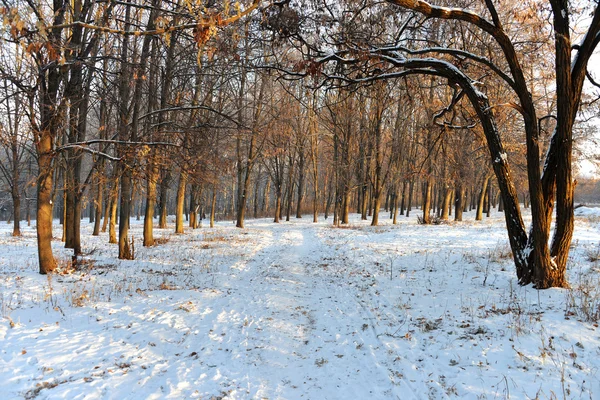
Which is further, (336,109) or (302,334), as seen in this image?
(336,109)

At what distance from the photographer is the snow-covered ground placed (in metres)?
3.80

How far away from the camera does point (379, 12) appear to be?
6930mm

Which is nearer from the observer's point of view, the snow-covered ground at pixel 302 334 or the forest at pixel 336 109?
the snow-covered ground at pixel 302 334

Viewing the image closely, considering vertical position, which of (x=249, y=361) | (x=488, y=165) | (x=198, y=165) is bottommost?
(x=249, y=361)

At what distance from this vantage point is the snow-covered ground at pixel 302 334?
380cm

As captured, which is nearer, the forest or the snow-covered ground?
the snow-covered ground

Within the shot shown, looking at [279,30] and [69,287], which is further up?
[279,30]

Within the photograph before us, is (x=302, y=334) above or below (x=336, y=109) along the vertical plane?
below

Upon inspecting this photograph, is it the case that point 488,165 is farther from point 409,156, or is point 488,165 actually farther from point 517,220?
point 517,220

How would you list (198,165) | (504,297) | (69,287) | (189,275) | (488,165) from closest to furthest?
(504,297) → (69,287) → (189,275) → (198,165) → (488,165)

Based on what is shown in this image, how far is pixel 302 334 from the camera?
17.7 feet

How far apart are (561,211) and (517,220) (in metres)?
0.76

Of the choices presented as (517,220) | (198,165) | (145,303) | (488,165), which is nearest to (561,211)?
(517,220)

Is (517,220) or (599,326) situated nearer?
(599,326)
